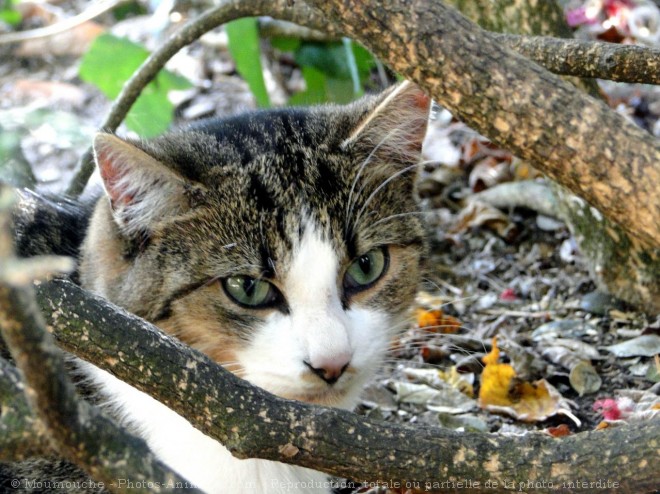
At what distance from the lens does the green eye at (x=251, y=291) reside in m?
2.24

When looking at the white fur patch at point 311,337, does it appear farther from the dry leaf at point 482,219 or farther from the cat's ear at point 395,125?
the dry leaf at point 482,219

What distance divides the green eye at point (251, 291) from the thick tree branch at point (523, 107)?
834mm

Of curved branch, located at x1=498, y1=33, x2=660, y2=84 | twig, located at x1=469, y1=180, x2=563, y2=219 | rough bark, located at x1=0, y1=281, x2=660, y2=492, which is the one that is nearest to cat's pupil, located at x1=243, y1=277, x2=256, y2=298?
rough bark, located at x1=0, y1=281, x2=660, y2=492

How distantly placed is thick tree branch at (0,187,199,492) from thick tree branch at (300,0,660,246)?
35.0 inches

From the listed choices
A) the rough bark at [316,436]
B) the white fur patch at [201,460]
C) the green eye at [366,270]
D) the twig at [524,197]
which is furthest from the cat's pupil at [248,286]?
the twig at [524,197]

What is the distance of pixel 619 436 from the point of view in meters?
1.51

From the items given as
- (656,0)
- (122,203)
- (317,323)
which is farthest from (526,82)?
(656,0)

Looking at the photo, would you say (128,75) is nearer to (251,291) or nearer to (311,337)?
(251,291)

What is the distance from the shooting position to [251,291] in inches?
88.9

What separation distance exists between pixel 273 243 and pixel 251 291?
157mm

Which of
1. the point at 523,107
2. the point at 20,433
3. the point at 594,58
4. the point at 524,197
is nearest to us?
the point at 20,433

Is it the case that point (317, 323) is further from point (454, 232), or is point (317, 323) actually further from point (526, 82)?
point (454, 232)

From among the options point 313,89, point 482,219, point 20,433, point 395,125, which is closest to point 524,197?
point 482,219

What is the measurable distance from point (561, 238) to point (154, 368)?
2.67 m
